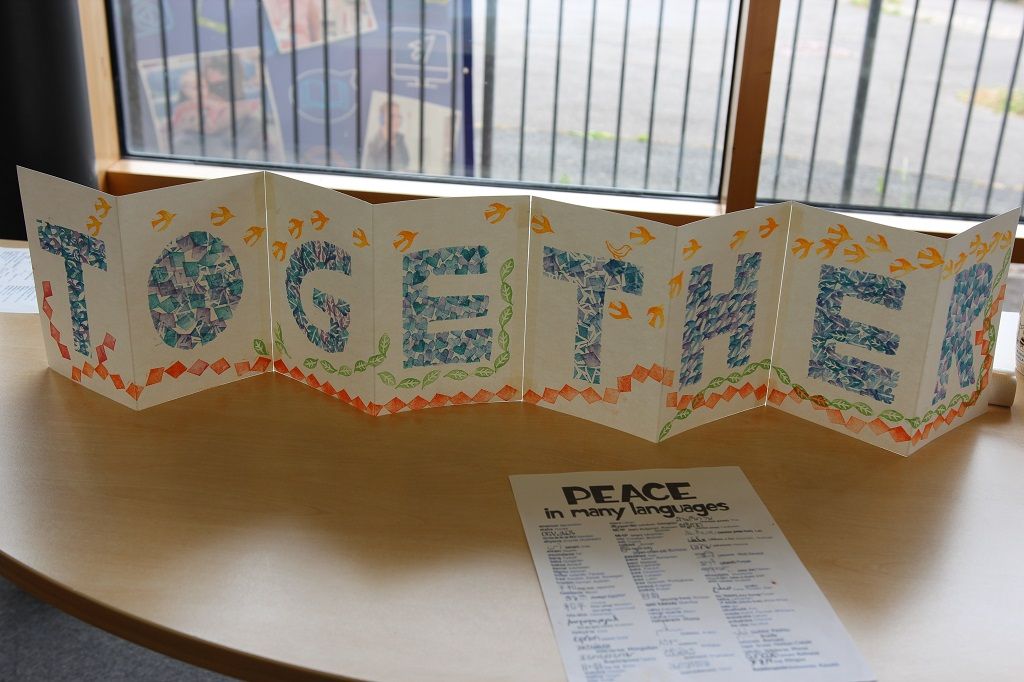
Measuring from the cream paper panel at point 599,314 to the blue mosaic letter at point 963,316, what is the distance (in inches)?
14.3

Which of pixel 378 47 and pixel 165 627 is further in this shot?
pixel 378 47

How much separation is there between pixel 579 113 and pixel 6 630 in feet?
5.73

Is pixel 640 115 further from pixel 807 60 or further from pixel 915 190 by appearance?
pixel 915 190

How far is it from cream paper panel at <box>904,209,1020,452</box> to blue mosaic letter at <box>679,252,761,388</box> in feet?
0.74

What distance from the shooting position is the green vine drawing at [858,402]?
1.24 metres

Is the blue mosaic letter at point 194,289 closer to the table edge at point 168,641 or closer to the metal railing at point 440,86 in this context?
the table edge at point 168,641

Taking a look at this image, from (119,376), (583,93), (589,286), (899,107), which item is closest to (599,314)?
(589,286)

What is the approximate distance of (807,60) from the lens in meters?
2.36

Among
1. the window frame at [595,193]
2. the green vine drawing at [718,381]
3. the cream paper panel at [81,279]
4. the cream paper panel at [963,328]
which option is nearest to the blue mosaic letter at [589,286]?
the green vine drawing at [718,381]

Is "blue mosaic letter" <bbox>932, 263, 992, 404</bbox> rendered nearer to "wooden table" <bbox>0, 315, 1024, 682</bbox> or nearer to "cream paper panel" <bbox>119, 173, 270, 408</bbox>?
"wooden table" <bbox>0, 315, 1024, 682</bbox>

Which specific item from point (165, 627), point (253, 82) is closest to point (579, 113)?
point (253, 82)

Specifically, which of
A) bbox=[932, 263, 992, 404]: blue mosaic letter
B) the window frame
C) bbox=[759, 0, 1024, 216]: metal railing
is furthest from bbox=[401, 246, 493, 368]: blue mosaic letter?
bbox=[759, 0, 1024, 216]: metal railing

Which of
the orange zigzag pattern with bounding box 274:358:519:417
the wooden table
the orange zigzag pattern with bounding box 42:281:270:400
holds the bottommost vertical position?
the wooden table

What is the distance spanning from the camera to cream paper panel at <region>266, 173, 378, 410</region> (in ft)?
3.97
